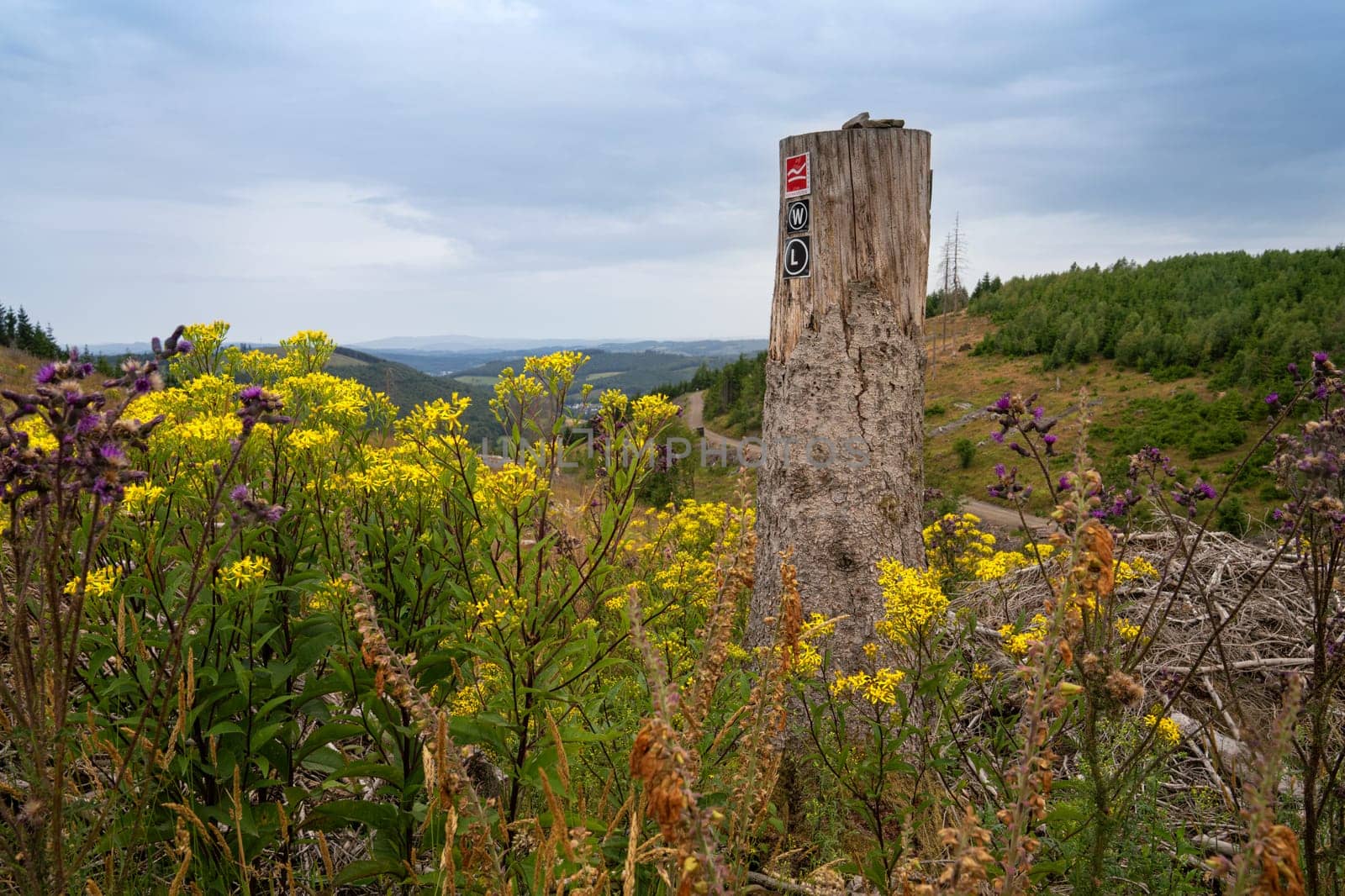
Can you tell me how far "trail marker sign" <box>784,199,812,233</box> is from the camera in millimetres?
4051

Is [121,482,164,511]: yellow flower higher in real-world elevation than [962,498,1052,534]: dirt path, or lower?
higher

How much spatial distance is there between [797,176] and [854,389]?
117cm

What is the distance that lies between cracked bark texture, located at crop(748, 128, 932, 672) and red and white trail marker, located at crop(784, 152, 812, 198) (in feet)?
0.12

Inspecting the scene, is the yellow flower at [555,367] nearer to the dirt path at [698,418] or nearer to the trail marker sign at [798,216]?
the trail marker sign at [798,216]

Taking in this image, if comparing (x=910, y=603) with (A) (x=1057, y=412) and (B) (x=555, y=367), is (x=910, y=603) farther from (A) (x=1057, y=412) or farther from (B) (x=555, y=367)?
(A) (x=1057, y=412)

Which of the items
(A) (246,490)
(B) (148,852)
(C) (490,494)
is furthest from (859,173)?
(B) (148,852)

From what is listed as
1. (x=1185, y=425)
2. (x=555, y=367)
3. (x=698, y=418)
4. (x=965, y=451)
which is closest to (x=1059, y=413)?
(x=1185, y=425)

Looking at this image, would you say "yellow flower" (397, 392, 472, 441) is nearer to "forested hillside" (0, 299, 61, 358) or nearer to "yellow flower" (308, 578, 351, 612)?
"yellow flower" (308, 578, 351, 612)

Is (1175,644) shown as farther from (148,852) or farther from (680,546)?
(148,852)

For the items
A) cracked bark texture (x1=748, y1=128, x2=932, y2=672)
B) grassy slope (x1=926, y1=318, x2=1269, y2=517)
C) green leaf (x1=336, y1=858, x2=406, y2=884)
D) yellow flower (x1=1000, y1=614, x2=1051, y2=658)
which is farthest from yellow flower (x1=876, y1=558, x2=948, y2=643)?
grassy slope (x1=926, y1=318, x2=1269, y2=517)

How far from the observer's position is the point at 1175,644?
15.6 ft

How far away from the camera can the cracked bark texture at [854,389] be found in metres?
3.88

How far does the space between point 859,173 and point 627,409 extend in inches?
82.7

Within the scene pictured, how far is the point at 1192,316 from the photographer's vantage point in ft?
108
